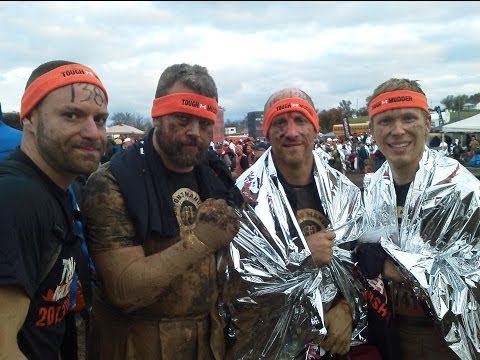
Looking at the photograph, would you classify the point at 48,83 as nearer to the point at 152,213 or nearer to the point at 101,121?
the point at 101,121

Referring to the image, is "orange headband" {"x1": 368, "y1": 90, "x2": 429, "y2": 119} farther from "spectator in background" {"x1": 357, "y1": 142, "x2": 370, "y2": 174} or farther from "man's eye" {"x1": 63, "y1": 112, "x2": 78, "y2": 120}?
"spectator in background" {"x1": 357, "y1": 142, "x2": 370, "y2": 174}

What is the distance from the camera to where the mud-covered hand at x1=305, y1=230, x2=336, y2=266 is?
7.41ft

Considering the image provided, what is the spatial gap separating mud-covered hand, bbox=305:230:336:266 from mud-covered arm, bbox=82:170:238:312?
481 millimetres

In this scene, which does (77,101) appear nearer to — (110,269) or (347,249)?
(110,269)

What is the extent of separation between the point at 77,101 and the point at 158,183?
0.56 metres

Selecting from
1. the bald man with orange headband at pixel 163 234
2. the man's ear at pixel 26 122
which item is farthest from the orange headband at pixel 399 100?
the man's ear at pixel 26 122

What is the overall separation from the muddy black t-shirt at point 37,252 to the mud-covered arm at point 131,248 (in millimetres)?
199

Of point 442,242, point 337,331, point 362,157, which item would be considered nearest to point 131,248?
point 337,331

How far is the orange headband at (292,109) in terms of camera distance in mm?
2572

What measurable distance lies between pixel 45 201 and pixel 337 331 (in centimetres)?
158

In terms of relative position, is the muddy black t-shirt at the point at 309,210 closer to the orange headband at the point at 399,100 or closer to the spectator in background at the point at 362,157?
the orange headband at the point at 399,100

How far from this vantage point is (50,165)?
1804 mm

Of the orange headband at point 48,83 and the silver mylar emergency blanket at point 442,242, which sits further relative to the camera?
the silver mylar emergency blanket at point 442,242

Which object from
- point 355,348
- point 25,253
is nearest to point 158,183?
point 25,253
